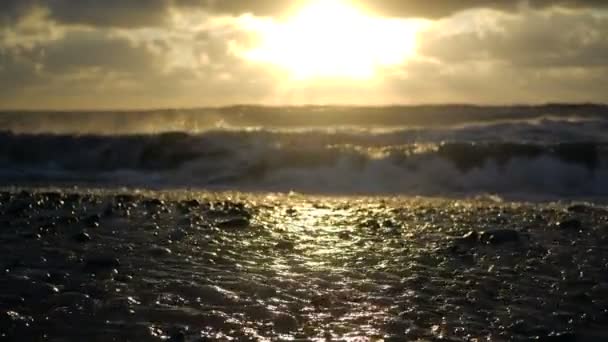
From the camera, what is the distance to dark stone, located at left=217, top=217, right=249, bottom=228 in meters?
11.4

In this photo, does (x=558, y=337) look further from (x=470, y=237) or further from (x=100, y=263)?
(x=100, y=263)

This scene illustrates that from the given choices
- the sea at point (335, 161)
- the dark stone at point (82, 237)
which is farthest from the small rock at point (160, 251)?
the sea at point (335, 161)

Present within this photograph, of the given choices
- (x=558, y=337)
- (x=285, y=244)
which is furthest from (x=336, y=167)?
(x=558, y=337)

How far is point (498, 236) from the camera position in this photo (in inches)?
410

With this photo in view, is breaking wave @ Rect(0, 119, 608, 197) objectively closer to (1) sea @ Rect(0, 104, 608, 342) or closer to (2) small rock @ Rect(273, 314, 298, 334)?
(1) sea @ Rect(0, 104, 608, 342)

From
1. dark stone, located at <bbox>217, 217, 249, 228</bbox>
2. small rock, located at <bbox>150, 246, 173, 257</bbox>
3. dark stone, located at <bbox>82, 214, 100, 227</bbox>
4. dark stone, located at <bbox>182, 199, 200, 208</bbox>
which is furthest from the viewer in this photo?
dark stone, located at <bbox>182, 199, 200, 208</bbox>

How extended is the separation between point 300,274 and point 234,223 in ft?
11.0

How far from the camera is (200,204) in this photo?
551 inches

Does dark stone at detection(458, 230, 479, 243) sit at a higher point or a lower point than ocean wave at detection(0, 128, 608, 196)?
lower

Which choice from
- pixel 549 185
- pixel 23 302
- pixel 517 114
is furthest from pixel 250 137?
pixel 517 114

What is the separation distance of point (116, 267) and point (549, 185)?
46.1ft

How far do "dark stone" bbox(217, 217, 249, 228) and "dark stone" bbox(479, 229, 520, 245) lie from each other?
3.48 meters

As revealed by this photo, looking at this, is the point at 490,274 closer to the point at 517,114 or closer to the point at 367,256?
the point at 367,256

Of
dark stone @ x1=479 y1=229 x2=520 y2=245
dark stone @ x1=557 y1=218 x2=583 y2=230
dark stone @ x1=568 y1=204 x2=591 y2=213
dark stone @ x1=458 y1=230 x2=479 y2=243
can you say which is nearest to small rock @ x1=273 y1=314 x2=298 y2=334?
dark stone @ x1=458 y1=230 x2=479 y2=243
